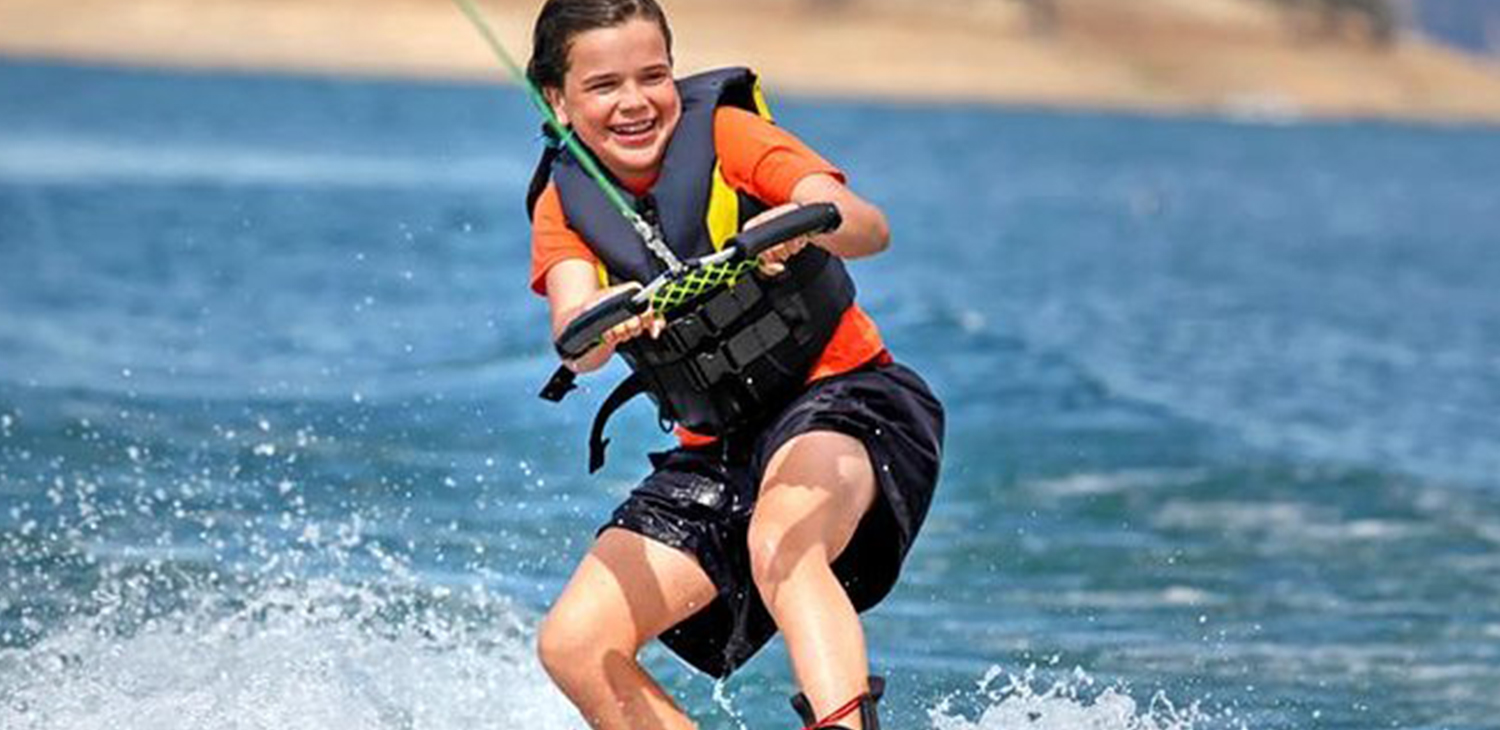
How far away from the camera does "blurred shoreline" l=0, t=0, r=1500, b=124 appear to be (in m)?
95.1

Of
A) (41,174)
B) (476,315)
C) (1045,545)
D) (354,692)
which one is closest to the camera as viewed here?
(354,692)

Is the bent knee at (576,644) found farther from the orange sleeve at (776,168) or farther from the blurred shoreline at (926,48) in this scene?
the blurred shoreline at (926,48)

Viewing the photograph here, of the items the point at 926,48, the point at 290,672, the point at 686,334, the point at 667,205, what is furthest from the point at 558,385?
the point at 926,48

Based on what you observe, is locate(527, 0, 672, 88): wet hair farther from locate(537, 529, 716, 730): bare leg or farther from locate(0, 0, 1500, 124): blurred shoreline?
locate(0, 0, 1500, 124): blurred shoreline

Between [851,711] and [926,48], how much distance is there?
104174 mm

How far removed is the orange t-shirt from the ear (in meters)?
0.14

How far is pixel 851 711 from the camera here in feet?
15.9

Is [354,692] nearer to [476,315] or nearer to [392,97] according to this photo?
[476,315]

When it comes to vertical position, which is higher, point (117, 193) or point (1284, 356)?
point (1284, 356)

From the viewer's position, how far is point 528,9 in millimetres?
99625

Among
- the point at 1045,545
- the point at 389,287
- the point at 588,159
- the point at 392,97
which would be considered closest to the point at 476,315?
the point at 389,287

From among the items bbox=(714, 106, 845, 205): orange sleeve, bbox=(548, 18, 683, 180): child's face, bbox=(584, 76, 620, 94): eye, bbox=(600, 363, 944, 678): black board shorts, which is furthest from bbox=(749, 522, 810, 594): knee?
bbox=(584, 76, 620, 94): eye

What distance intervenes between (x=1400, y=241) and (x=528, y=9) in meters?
63.1

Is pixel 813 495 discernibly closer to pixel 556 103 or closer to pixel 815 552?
pixel 815 552
